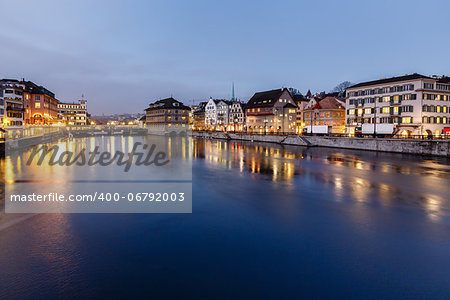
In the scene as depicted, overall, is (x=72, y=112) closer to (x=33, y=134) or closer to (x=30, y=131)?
(x=33, y=134)

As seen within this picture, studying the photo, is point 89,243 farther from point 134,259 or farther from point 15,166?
point 15,166

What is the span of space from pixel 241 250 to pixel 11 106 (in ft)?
300

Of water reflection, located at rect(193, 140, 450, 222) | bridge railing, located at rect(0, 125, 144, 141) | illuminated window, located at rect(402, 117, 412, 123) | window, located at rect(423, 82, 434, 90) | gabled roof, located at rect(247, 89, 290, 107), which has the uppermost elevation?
gabled roof, located at rect(247, 89, 290, 107)

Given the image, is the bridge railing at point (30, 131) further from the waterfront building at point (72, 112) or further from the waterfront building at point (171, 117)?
the waterfront building at point (72, 112)

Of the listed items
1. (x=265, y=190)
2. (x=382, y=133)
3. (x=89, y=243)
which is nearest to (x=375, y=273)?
(x=89, y=243)

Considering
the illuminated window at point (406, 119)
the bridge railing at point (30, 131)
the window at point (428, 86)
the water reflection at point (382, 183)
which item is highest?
the window at point (428, 86)

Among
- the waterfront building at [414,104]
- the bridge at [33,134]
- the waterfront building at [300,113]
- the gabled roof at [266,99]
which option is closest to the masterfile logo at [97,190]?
the bridge at [33,134]

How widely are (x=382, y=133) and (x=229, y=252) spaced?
59.5 m

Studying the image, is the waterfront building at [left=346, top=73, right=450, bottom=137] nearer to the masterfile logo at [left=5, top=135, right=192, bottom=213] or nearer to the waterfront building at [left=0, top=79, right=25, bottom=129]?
the masterfile logo at [left=5, top=135, right=192, bottom=213]

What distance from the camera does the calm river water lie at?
8.66 metres

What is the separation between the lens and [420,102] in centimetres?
6084

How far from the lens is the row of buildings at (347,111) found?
61688 millimetres

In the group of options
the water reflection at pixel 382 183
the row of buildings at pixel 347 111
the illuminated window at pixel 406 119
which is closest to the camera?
the water reflection at pixel 382 183

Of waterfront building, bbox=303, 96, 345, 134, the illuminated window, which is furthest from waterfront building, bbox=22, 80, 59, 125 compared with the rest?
the illuminated window
